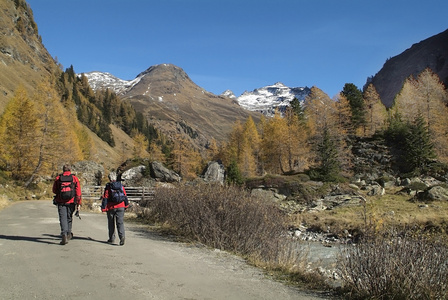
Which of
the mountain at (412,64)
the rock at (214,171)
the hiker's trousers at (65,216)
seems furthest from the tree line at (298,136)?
the mountain at (412,64)

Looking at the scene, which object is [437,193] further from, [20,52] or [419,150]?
[20,52]

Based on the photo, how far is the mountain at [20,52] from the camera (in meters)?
86.4

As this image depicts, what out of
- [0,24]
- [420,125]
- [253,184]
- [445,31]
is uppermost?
[445,31]

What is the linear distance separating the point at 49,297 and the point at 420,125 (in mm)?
43548

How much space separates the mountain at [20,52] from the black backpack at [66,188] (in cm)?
7116

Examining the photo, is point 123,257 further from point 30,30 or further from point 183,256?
point 30,30

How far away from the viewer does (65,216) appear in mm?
8312

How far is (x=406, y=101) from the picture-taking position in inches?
2131

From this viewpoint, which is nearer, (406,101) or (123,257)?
(123,257)

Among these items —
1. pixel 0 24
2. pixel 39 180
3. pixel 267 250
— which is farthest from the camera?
pixel 0 24

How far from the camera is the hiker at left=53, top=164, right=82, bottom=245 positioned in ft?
27.2

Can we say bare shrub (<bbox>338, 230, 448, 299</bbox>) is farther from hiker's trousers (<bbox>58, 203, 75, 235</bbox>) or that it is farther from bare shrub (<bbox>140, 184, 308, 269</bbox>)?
hiker's trousers (<bbox>58, 203, 75, 235</bbox>)

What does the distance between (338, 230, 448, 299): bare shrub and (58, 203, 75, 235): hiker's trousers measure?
656cm

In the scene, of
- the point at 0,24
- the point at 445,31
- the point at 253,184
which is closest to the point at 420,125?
the point at 253,184
